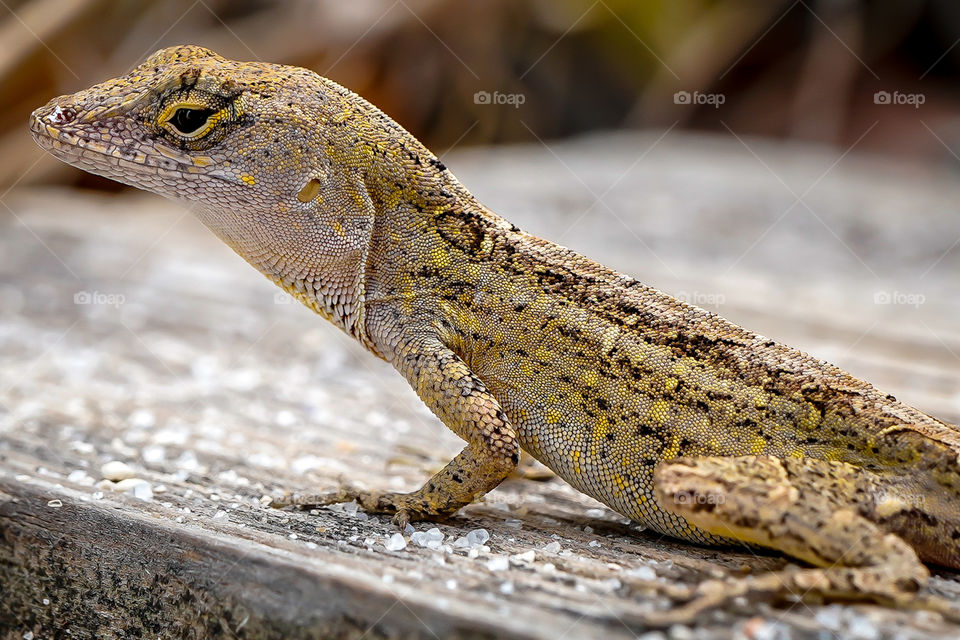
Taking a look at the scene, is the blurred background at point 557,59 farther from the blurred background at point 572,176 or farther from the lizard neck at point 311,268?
the lizard neck at point 311,268

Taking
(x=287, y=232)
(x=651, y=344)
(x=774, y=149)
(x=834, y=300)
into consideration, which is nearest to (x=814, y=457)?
(x=651, y=344)

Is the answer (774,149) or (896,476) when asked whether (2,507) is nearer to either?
(896,476)
